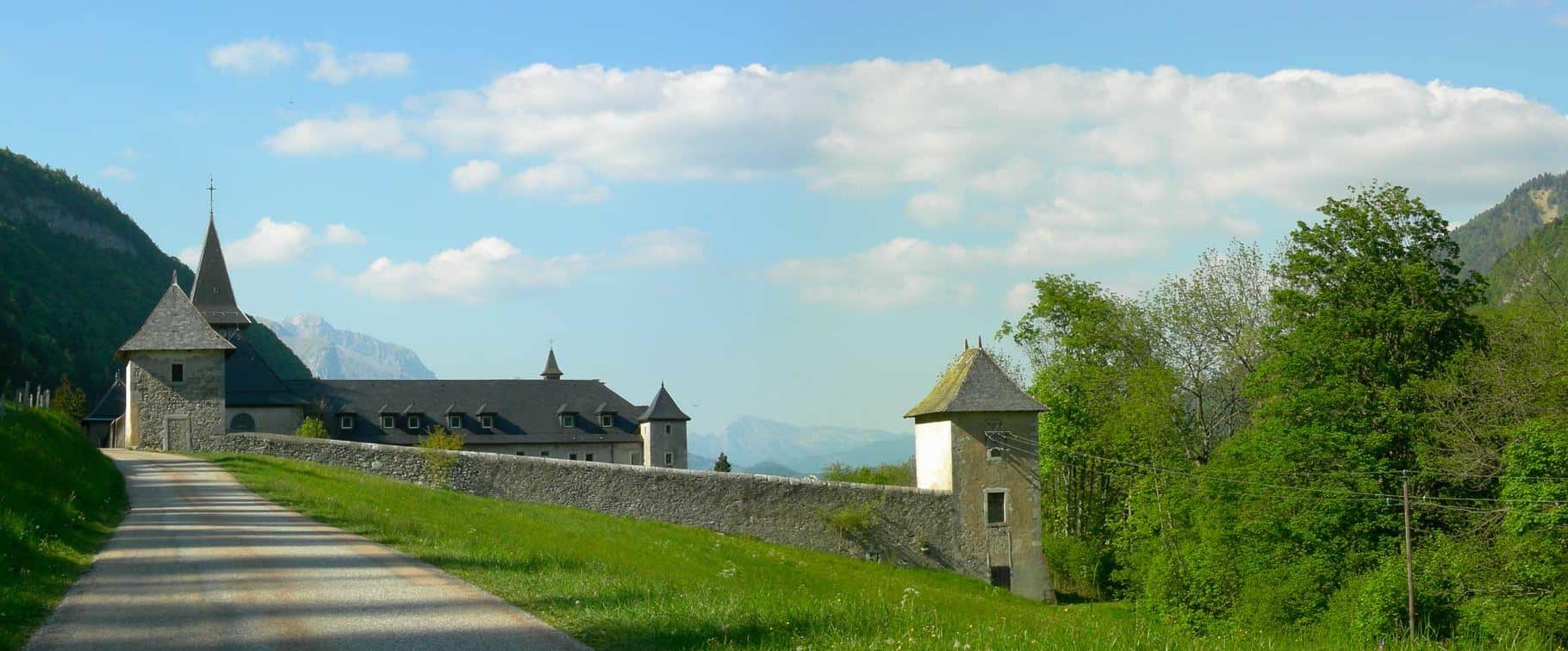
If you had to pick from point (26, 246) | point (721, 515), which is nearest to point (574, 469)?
point (721, 515)

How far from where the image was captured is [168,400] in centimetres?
3900

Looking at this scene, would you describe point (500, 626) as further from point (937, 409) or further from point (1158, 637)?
point (937, 409)

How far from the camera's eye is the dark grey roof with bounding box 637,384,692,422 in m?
67.9

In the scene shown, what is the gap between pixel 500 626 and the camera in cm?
1007

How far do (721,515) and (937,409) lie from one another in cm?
768

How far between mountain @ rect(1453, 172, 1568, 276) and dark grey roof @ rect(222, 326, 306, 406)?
132642 mm

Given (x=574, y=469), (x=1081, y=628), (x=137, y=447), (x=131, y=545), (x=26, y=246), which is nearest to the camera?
(x=1081, y=628)

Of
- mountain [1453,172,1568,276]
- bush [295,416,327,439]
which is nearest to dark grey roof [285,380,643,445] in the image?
Result: bush [295,416,327,439]

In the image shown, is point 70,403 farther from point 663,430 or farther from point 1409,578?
point 1409,578

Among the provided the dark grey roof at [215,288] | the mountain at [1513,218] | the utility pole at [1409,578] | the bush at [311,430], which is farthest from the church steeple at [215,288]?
the mountain at [1513,218]

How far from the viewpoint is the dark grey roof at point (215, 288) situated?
212 ft

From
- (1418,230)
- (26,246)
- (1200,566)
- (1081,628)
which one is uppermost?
(26,246)

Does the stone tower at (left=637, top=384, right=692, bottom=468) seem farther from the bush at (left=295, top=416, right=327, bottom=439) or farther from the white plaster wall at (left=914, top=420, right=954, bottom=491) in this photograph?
the white plaster wall at (left=914, top=420, right=954, bottom=491)

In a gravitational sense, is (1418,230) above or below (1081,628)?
above
